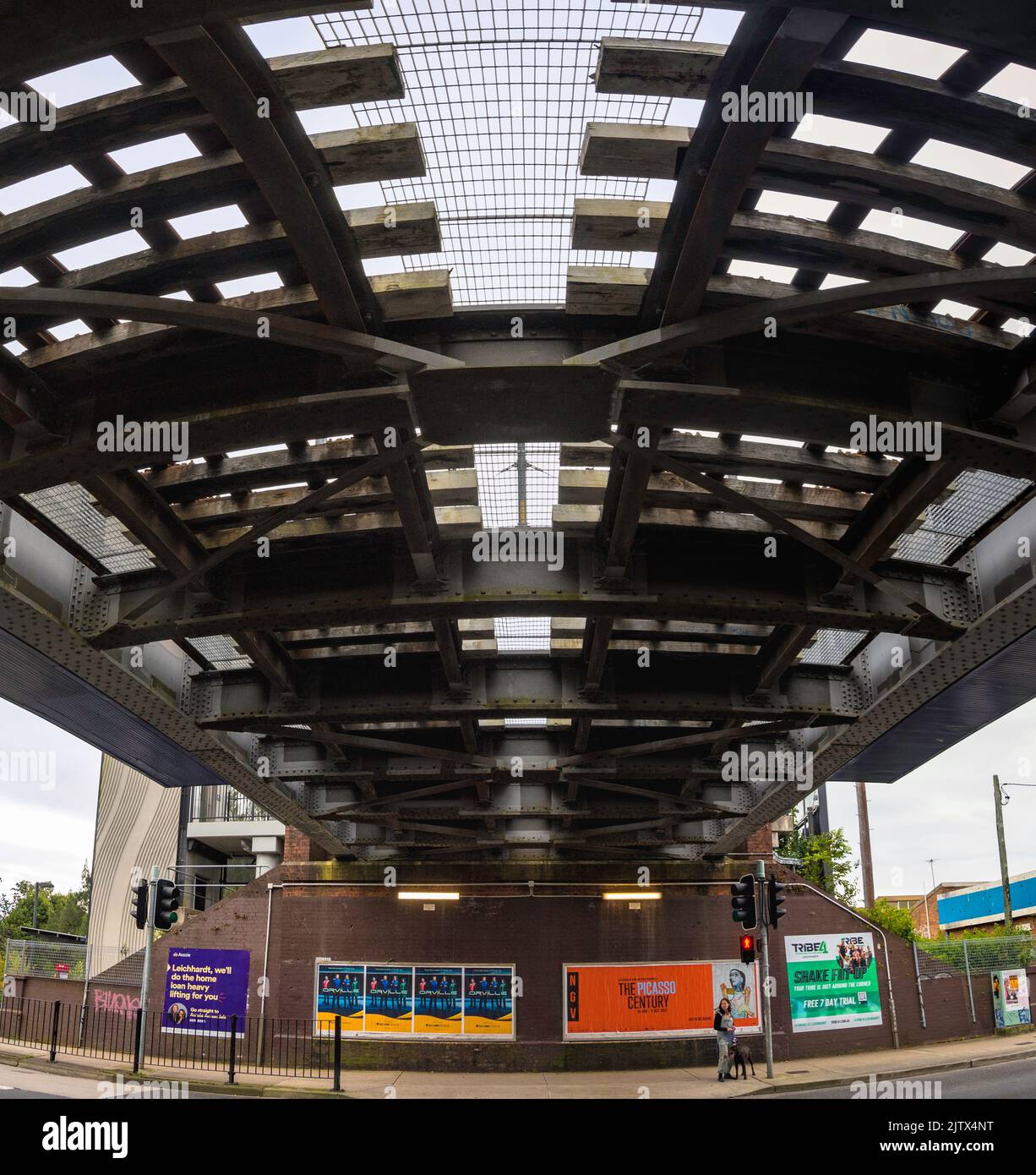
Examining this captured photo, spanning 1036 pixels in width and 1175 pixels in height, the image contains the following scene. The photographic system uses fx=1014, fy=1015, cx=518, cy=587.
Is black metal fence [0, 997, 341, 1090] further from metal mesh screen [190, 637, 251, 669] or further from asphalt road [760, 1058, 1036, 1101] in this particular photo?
metal mesh screen [190, 637, 251, 669]

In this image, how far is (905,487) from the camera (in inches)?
332

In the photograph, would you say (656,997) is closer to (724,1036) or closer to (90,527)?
(724,1036)

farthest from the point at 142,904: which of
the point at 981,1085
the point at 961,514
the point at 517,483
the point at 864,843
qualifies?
the point at 864,843

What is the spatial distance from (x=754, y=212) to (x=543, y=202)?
4.25 feet

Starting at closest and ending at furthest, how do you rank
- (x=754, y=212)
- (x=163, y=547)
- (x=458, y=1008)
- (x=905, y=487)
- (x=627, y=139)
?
(x=627, y=139) < (x=754, y=212) < (x=905, y=487) < (x=163, y=547) < (x=458, y=1008)

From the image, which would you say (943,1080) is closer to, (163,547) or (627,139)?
(163,547)

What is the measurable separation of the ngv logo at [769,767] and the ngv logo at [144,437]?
11.0m

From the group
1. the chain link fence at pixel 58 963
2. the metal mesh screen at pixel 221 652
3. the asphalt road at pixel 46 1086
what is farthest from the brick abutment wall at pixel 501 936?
the metal mesh screen at pixel 221 652

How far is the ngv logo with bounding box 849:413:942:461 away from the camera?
23.2 feet

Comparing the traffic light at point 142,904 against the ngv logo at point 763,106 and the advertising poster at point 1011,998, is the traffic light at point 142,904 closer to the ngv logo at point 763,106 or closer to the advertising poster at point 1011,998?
the ngv logo at point 763,106

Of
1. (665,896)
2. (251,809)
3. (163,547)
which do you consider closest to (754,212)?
(163,547)

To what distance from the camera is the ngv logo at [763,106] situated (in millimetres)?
4898

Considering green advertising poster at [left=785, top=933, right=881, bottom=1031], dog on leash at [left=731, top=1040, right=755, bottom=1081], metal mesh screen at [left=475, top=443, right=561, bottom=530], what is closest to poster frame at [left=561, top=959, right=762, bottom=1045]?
green advertising poster at [left=785, top=933, right=881, bottom=1031]

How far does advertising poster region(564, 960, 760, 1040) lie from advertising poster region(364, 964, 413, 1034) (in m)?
3.70
